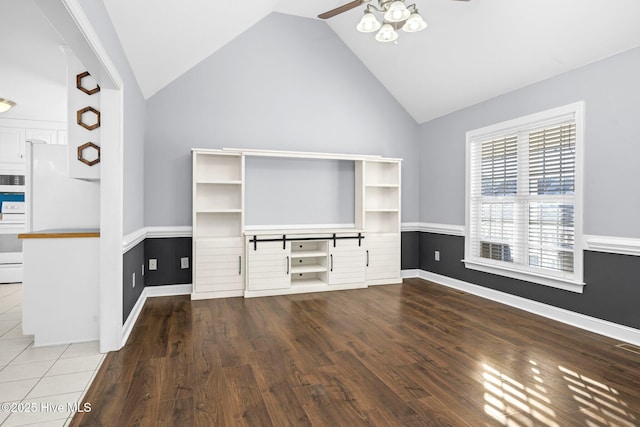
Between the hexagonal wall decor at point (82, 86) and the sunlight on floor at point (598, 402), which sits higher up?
the hexagonal wall decor at point (82, 86)

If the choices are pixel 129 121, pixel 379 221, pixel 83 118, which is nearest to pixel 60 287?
pixel 83 118

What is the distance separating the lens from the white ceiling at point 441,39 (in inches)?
116

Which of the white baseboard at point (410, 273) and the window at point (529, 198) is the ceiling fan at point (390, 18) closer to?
the window at point (529, 198)

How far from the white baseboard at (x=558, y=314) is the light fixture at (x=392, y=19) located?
290 cm

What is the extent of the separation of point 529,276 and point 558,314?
1.47 ft

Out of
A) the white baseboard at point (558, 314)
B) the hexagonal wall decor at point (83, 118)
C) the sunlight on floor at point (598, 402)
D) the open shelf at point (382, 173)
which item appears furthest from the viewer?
the open shelf at point (382, 173)

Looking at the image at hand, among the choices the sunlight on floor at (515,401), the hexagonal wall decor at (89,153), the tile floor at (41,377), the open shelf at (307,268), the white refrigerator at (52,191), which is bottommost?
the sunlight on floor at (515,401)

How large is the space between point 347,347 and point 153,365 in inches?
54.5

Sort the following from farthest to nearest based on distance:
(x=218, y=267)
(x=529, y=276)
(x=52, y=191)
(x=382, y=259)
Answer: (x=382, y=259)
(x=218, y=267)
(x=529, y=276)
(x=52, y=191)

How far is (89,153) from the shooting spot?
2.90 metres

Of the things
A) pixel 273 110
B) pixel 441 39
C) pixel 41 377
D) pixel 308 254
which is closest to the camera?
pixel 41 377

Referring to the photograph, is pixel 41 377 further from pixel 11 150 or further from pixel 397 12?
pixel 11 150

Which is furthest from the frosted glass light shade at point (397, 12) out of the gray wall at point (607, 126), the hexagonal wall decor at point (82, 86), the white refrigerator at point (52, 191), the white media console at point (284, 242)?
the white refrigerator at point (52, 191)

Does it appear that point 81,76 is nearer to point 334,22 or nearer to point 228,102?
point 228,102
